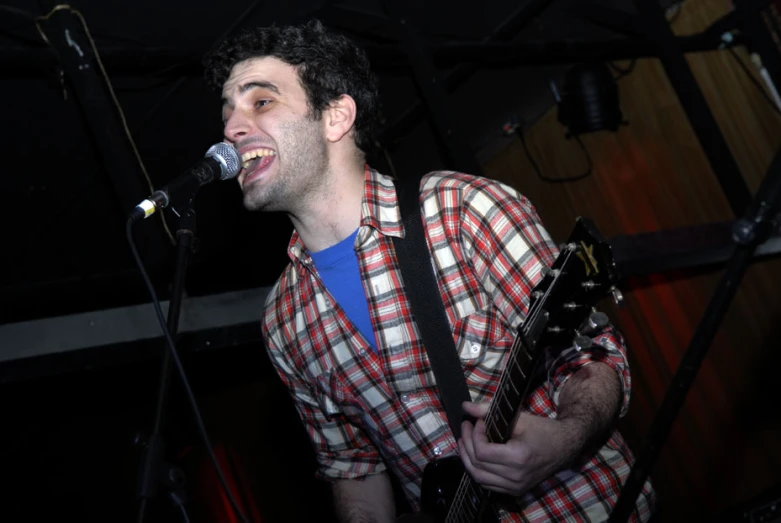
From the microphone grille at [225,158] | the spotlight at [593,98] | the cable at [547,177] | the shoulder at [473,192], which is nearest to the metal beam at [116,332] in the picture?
the microphone grille at [225,158]

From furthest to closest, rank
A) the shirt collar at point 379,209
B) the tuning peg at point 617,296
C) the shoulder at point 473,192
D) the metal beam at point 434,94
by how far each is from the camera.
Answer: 1. the metal beam at point 434,94
2. the shirt collar at point 379,209
3. the shoulder at point 473,192
4. the tuning peg at point 617,296

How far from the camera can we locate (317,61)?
7.04 ft

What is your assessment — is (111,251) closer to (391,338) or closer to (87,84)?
(87,84)

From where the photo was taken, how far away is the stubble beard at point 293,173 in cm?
188

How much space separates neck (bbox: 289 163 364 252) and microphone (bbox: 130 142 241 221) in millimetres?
309

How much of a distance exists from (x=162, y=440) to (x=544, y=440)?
0.75 meters

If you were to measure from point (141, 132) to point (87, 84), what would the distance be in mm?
2405

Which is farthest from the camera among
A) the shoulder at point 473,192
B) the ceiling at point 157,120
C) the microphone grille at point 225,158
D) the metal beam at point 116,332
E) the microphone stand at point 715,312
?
the ceiling at point 157,120

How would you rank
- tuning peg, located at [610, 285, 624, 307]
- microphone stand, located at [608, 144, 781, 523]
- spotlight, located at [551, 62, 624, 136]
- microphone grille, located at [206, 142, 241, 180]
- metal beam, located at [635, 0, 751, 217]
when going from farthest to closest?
spotlight, located at [551, 62, 624, 136] < metal beam, located at [635, 0, 751, 217] < microphone grille, located at [206, 142, 241, 180] < tuning peg, located at [610, 285, 624, 307] < microphone stand, located at [608, 144, 781, 523]

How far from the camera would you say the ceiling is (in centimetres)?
336

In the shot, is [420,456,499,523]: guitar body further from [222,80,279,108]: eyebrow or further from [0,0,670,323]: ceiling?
[0,0,670,323]: ceiling

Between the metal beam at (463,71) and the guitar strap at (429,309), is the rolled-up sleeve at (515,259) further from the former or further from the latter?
the metal beam at (463,71)

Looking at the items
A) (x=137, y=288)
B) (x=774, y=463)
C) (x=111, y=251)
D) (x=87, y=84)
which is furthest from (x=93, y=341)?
(x=111, y=251)

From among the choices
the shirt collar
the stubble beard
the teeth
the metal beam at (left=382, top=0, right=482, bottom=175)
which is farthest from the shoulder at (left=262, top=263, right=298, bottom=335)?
the metal beam at (left=382, top=0, right=482, bottom=175)
